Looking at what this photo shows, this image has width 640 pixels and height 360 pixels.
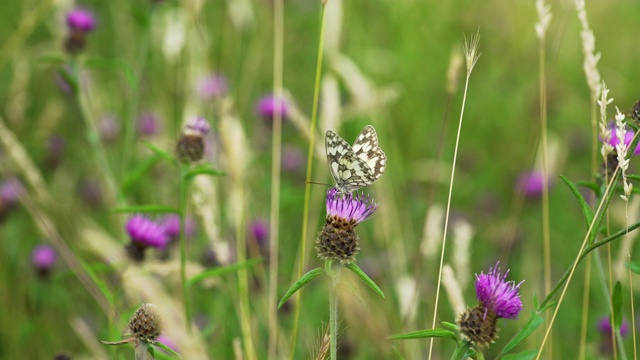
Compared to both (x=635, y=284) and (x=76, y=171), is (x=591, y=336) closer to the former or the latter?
(x=635, y=284)

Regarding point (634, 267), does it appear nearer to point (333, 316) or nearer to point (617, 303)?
point (617, 303)

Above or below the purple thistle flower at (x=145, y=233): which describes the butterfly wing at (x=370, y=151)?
above

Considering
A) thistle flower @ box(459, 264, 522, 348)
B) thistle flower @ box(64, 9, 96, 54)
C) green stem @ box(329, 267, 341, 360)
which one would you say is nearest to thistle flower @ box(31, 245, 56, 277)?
thistle flower @ box(64, 9, 96, 54)

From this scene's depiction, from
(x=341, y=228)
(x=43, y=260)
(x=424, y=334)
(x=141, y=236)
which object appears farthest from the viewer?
(x=43, y=260)

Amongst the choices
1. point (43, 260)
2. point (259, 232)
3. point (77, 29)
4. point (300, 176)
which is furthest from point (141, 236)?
point (300, 176)

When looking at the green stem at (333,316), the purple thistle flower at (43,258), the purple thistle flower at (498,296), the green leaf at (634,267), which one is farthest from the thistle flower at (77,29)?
the green leaf at (634,267)

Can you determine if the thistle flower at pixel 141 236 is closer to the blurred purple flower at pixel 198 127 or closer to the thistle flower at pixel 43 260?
the blurred purple flower at pixel 198 127
